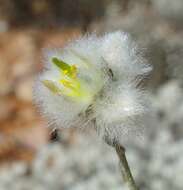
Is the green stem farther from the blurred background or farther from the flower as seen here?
the blurred background

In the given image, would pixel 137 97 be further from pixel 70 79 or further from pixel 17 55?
pixel 17 55

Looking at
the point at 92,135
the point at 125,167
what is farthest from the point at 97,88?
the point at 92,135

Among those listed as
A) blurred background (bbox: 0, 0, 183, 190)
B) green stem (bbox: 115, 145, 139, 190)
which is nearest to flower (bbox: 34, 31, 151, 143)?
green stem (bbox: 115, 145, 139, 190)

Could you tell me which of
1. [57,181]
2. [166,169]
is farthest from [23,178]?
[166,169]

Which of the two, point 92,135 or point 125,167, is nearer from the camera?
point 125,167

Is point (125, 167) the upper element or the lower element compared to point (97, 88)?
lower

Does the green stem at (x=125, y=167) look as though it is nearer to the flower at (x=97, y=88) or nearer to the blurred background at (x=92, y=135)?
the flower at (x=97, y=88)

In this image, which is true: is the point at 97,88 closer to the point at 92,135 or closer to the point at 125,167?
the point at 125,167
